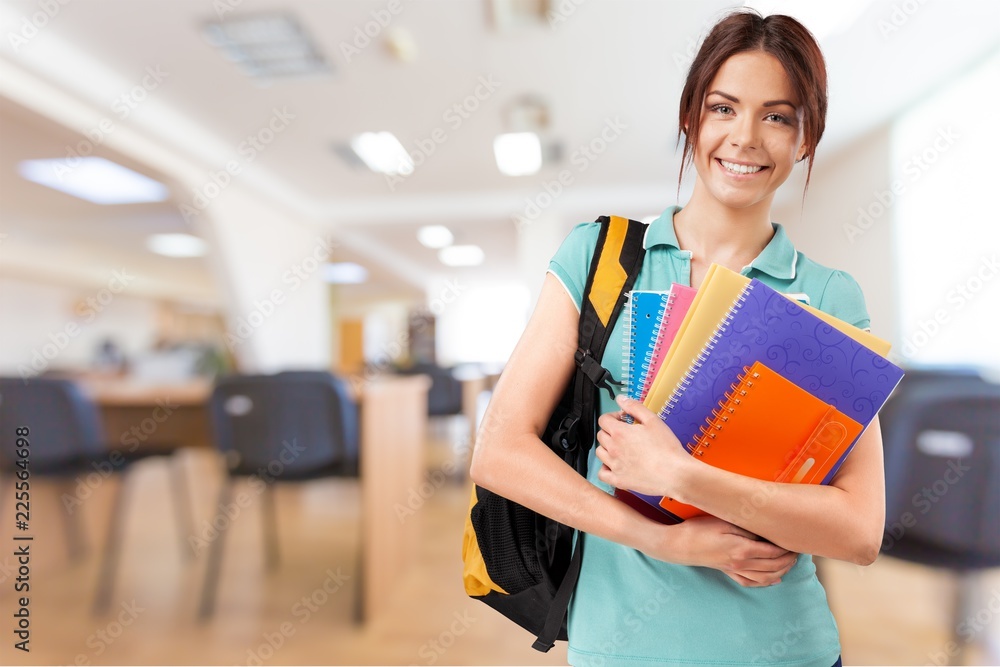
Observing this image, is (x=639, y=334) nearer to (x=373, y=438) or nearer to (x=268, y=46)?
(x=373, y=438)

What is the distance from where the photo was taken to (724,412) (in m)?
0.64

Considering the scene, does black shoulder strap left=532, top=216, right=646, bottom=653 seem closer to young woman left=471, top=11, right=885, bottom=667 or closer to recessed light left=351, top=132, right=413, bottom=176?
young woman left=471, top=11, right=885, bottom=667

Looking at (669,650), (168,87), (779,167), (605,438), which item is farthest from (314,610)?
(168,87)

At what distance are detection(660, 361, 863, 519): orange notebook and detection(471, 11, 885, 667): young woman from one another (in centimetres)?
3

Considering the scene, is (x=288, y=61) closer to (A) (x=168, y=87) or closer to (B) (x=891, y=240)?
(A) (x=168, y=87)

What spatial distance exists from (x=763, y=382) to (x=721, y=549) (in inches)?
7.1

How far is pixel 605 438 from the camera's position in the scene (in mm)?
656

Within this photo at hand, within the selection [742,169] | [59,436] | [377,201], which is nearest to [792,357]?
[742,169]

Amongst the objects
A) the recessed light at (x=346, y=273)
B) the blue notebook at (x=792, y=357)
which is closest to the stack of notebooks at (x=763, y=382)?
the blue notebook at (x=792, y=357)

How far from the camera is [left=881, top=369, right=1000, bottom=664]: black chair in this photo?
1.54 meters

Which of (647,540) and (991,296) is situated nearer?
(647,540)

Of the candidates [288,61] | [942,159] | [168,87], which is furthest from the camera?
[168,87]

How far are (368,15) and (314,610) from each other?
9.34 feet

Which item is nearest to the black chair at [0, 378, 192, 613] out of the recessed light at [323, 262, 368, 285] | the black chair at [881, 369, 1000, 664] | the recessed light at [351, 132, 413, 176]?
the black chair at [881, 369, 1000, 664]
